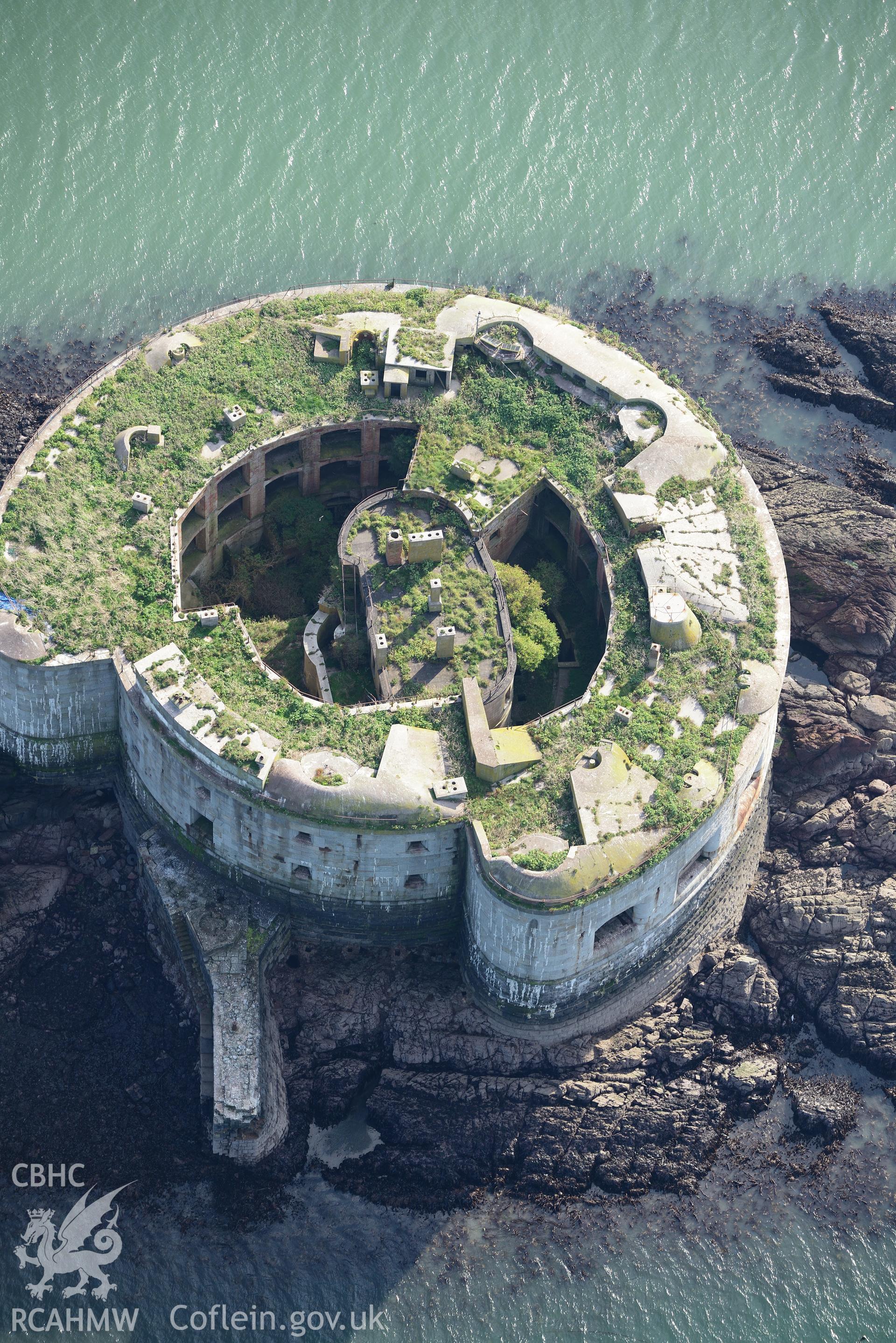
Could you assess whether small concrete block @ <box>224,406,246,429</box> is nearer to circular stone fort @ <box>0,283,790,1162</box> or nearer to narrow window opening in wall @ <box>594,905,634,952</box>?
circular stone fort @ <box>0,283,790,1162</box>

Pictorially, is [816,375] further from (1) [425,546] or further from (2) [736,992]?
(2) [736,992]

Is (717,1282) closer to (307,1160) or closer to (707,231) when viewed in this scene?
(307,1160)

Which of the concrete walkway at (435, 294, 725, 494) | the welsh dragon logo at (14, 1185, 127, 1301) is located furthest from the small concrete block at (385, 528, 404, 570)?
the welsh dragon logo at (14, 1185, 127, 1301)

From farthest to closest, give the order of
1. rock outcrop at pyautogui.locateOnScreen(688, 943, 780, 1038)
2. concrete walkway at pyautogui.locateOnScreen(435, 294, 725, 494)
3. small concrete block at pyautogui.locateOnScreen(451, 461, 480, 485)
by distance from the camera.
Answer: concrete walkway at pyautogui.locateOnScreen(435, 294, 725, 494)
small concrete block at pyautogui.locateOnScreen(451, 461, 480, 485)
rock outcrop at pyautogui.locateOnScreen(688, 943, 780, 1038)

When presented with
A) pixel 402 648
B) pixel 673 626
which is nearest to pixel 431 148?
pixel 402 648

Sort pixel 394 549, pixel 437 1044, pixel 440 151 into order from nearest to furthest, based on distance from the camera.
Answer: pixel 437 1044 < pixel 394 549 < pixel 440 151

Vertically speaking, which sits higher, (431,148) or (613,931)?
(431,148)

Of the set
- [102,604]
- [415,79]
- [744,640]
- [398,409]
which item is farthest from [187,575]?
[415,79]

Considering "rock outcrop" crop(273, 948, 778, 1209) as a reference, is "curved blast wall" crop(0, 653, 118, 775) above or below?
above
